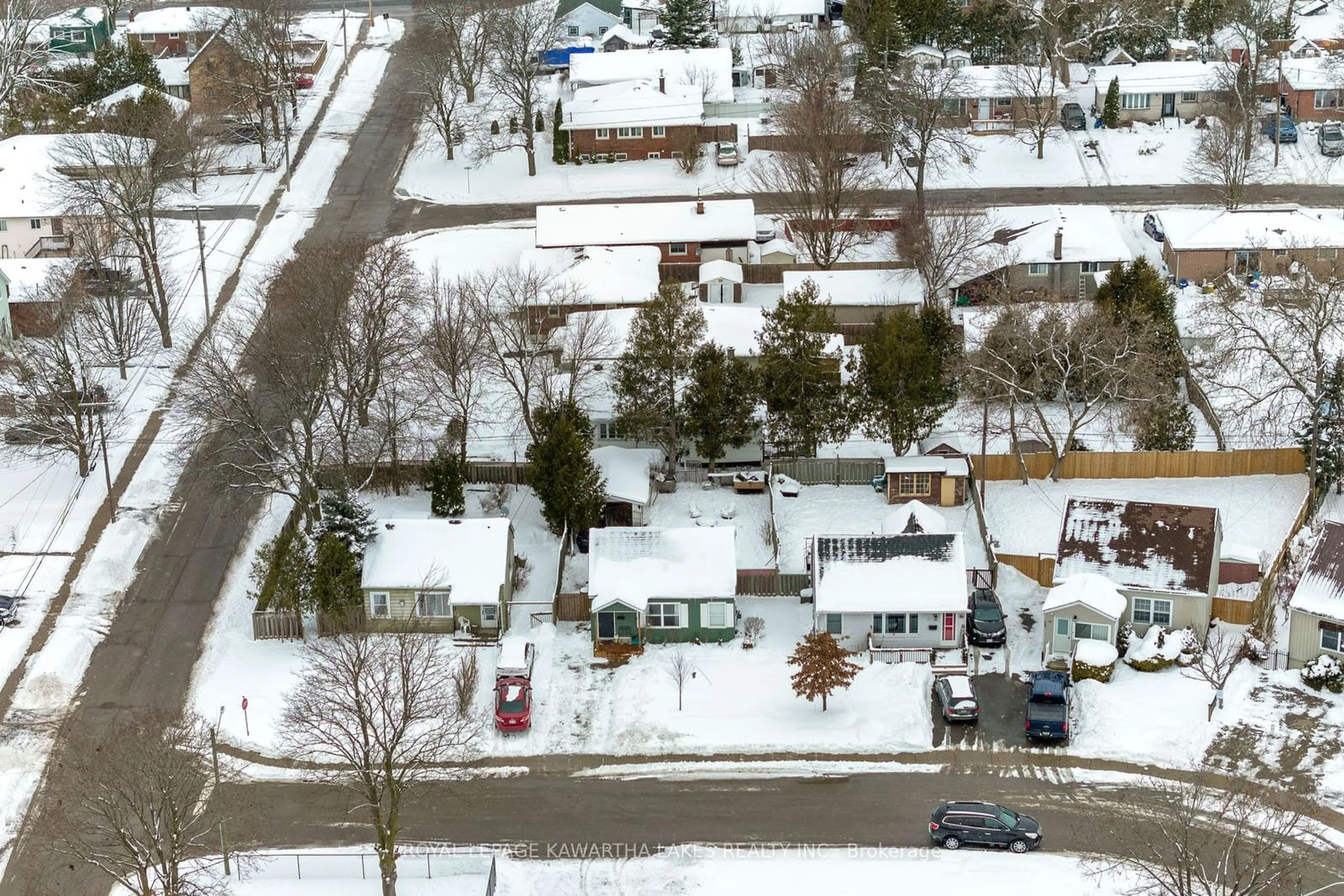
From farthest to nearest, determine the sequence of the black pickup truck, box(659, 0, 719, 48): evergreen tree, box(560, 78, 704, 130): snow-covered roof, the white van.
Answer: box(659, 0, 719, 48): evergreen tree → box(560, 78, 704, 130): snow-covered roof → the white van → the black pickup truck

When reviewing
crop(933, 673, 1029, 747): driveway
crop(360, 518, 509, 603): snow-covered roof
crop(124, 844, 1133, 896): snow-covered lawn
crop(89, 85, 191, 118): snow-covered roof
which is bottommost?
crop(124, 844, 1133, 896): snow-covered lawn

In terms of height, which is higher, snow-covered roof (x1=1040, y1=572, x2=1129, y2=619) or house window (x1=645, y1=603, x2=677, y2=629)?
snow-covered roof (x1=1040, y1=572, x2=1129, y2=619)

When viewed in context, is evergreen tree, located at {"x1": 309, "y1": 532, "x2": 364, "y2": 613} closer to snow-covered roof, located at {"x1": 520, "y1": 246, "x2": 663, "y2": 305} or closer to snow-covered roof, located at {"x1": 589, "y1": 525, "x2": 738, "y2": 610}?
snow-covered roof, located at {"x1": 589, "y1": 525, "x2": 738, "y2": 610}

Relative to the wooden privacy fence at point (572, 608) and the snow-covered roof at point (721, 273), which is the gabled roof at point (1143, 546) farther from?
the snow-covered roof at point (721, 273)

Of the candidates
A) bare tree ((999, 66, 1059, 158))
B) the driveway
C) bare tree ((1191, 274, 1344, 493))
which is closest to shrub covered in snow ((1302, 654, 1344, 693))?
the driveway

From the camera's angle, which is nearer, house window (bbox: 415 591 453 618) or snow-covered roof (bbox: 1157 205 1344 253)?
house window (bbox: 415 591 453 618)

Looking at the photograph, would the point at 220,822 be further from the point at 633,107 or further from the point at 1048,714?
the point at 633,107

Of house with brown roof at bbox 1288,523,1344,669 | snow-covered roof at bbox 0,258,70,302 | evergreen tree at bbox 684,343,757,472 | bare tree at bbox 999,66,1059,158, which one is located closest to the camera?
house with brown roof at bbox 1288,523,1344,669

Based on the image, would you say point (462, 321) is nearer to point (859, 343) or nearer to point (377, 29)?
point (859, 343)
